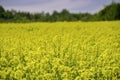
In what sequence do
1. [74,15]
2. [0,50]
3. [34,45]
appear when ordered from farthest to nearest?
[74,15] → [34,45] → [0,50]

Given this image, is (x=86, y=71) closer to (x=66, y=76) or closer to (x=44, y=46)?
(x=66, y=76)

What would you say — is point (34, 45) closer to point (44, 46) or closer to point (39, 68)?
point (44, 46)

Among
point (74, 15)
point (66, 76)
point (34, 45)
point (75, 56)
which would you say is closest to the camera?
point (66, 76)

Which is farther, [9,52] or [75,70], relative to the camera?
[9,52]

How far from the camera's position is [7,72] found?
8164 millimetres

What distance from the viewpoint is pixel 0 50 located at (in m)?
11.5

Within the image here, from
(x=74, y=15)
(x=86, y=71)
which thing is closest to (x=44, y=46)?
(x=86, y=71)

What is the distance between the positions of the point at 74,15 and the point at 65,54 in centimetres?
7120

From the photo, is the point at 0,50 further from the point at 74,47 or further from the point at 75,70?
the point at 75,70

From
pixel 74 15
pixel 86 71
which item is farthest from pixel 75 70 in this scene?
pixel 74 15

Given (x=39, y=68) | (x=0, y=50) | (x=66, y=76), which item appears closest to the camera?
(x=66, y=76)

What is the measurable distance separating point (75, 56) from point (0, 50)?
2758 millimetres

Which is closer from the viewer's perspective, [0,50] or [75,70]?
[75,70]

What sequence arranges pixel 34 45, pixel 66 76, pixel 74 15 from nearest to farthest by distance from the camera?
pixel 66 76 → pixel 34 45 → pixel 74 15
